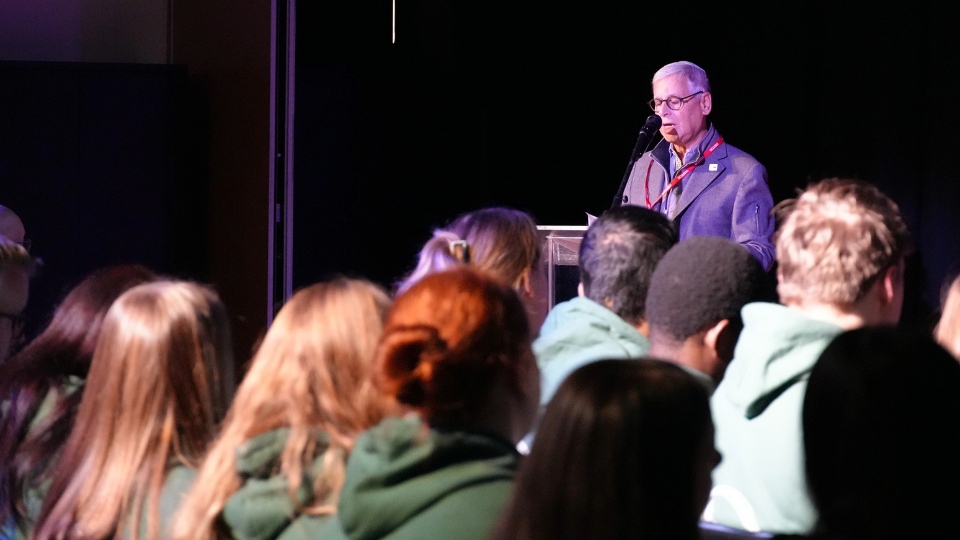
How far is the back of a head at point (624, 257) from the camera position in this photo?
2.34 m

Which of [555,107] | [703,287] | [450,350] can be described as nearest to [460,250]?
[703,287]

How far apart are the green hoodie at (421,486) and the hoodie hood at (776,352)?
1.74ft

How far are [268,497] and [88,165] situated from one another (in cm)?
387

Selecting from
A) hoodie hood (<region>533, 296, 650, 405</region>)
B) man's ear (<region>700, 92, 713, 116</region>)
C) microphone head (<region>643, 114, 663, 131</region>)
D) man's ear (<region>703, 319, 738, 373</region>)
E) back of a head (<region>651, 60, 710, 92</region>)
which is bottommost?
hoodie hood (<region>533, 296, 650, 405</region>)

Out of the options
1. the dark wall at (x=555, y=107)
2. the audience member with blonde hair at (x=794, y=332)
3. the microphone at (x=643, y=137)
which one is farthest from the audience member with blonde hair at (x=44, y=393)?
the dark wall at (x=555, y=107)

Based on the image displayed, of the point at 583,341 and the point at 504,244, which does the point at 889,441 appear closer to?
the point at 583,341

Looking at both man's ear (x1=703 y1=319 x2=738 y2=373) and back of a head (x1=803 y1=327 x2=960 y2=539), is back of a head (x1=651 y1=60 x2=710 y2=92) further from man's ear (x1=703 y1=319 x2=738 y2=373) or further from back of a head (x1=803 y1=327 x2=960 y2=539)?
back of a head (x1=803 y1=327 x2=960 y2=539)

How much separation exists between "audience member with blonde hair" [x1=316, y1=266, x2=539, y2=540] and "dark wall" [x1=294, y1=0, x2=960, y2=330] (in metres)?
3.05

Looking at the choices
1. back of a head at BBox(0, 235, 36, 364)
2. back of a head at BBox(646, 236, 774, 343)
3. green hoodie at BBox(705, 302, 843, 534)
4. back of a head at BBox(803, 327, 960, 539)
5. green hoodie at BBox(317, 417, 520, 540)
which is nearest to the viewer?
back of a head at BBox(803, 327, 960, 539)

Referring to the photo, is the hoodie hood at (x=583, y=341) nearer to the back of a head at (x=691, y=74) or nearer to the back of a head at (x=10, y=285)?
the back of a head at (x=10, y=285)

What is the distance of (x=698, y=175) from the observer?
13.0 feet

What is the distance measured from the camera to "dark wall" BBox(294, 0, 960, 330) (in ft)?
13.9

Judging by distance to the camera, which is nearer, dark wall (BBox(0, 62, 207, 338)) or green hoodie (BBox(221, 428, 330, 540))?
green hoodie (BBox(221, 428, 330, 540))

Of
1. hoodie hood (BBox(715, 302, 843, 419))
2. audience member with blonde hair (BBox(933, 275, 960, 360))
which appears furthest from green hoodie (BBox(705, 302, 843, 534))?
audience member with blonde hair (BBox(933, 275, 960, 360))
